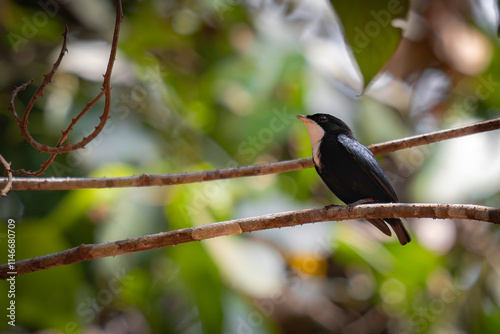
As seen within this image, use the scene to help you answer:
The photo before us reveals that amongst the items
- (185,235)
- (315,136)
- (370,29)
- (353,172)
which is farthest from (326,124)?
(370,29)

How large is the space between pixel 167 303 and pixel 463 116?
12.9 feet

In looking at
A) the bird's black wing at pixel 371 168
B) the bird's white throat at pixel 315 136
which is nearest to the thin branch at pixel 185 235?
the bird's black wing at pixel 371 168

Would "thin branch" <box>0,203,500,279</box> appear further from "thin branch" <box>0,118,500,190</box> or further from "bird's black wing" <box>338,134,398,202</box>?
"bird's black wing" <box>338,134,398,202</box>

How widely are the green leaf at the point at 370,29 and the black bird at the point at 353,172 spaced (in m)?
1.89

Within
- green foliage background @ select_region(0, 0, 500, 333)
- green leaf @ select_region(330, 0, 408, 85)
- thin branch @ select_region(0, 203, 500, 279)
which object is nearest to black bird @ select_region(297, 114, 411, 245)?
thin branch @ select_region(0, 203, 500, 279)

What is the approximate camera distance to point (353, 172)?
3.34 meters

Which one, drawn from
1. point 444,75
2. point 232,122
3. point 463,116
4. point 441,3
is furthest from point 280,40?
point 441,3

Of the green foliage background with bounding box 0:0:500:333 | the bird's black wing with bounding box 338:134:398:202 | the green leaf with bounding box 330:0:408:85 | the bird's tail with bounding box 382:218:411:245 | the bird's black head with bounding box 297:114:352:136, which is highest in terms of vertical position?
the green leaf with bounding box 330:0:408:85

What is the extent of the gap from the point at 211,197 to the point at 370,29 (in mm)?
3176

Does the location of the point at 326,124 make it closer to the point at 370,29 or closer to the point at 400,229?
the point at 400,229

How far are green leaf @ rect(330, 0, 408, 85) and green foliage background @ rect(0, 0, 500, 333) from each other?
2.99 m

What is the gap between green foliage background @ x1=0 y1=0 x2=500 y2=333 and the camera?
4207 millimetres

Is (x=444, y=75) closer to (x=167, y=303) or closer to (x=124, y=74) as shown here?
(x=124, y=74)

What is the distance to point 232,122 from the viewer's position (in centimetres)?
530
